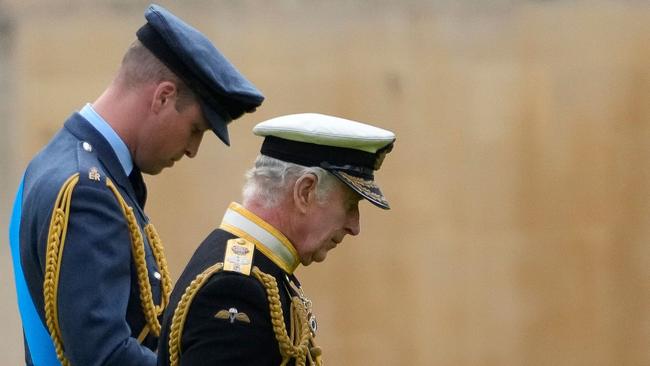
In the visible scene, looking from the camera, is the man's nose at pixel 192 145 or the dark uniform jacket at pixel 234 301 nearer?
the dark uniform jacket at pixel 234 301

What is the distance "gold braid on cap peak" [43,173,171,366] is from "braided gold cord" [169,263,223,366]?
467 millimetres

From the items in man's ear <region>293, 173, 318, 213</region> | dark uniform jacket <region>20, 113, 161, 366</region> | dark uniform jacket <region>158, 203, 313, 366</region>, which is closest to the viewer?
dark uniform jacket <region>158, 203, 313, 366</region>

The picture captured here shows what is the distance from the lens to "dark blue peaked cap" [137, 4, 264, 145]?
2955mm

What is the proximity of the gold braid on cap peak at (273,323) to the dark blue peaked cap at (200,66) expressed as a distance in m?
0.68

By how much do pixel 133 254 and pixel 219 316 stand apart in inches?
23.6

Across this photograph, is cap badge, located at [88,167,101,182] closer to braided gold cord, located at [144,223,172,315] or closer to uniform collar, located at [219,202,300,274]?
braided gold cord, located at [144,223,172,315]

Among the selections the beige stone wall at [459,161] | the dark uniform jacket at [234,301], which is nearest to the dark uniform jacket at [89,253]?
the dark uniform jacket at [234,301]

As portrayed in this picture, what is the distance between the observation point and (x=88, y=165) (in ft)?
9.38

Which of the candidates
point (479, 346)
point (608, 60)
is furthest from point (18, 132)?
point (608, 60)

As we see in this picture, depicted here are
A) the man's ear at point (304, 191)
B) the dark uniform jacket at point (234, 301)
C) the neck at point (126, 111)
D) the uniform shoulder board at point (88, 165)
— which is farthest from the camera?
the neck at point (126, 111)

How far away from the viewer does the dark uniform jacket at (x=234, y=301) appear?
2.30 metres

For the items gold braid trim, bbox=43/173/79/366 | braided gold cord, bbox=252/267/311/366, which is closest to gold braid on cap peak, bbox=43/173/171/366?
gold braid trim, bbox=43/173/79/366

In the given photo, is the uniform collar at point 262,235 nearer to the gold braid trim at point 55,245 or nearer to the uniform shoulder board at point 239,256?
the uniform shoulder board at point 239,256

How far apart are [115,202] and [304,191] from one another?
1.90ft
